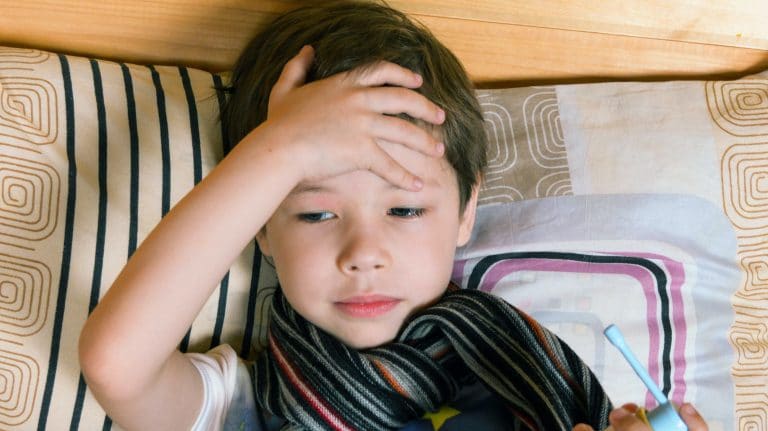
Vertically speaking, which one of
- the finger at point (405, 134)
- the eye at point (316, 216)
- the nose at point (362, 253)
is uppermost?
the finger at point (405, 134)

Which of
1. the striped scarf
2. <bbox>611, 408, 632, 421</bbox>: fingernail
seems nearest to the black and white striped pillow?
the striped scarf

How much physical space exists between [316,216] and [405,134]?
0.14m

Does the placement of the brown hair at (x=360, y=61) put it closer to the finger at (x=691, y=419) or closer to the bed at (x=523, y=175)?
the bed at (x=523, y=175)

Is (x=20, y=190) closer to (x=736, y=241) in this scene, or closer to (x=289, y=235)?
(x=289, y=235)

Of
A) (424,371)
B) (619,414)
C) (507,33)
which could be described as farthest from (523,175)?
(619,414)

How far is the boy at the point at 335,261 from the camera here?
2.56 ft

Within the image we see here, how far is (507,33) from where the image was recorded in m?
1.20

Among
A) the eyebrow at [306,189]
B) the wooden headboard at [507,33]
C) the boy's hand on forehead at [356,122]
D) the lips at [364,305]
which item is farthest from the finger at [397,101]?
the wooden headboard at [507,33]

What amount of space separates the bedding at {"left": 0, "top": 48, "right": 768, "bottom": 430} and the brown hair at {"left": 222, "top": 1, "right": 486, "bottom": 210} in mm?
93

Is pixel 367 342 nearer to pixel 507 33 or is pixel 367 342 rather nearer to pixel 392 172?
pixel 392 172

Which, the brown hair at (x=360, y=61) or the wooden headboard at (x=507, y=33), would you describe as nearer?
the brown hair at (x=360, y=61)

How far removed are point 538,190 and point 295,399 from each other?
428 millimetres

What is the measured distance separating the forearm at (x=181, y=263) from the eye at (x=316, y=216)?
0.09 metres

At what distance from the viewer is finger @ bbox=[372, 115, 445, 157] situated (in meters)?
0.83
